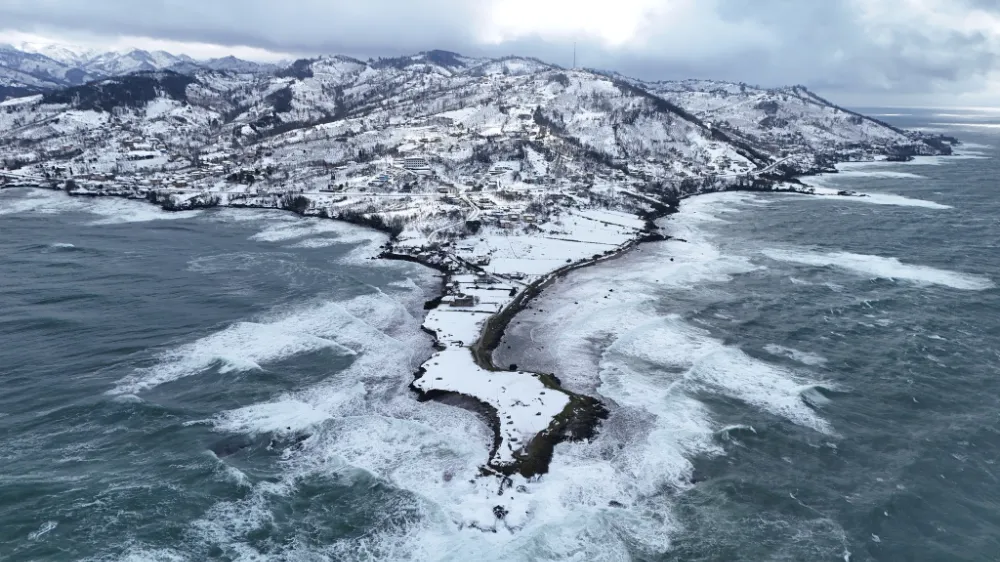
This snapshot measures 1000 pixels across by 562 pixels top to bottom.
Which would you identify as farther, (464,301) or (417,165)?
(417,165)

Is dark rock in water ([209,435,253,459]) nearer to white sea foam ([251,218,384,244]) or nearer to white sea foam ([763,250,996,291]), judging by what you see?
white sea foam ([251,218,384,244])

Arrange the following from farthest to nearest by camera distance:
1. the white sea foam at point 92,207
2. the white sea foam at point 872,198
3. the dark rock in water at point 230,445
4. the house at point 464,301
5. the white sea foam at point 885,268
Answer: the white sea foam at point 872,198 < the white sea foam at point 92,207 < the white sea foam at point 885,268 < the house at point 464,301 < the dark rock in water at point 230,445

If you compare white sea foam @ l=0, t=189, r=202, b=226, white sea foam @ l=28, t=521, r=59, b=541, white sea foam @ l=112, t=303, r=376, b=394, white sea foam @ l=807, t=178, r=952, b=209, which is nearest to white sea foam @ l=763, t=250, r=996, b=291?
white sea foam @ l=807, t=178, r=952, b=209

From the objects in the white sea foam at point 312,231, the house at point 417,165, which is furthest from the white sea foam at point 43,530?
the house at point 417,165

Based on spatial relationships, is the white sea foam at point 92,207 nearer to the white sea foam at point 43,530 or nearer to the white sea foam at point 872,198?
the white sea foam at point 43,530

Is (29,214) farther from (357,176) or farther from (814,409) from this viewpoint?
(814,409)

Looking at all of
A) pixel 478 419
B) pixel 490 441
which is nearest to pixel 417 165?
pixel 478 419

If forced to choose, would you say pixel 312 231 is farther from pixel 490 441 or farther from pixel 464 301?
pixel 490 441
